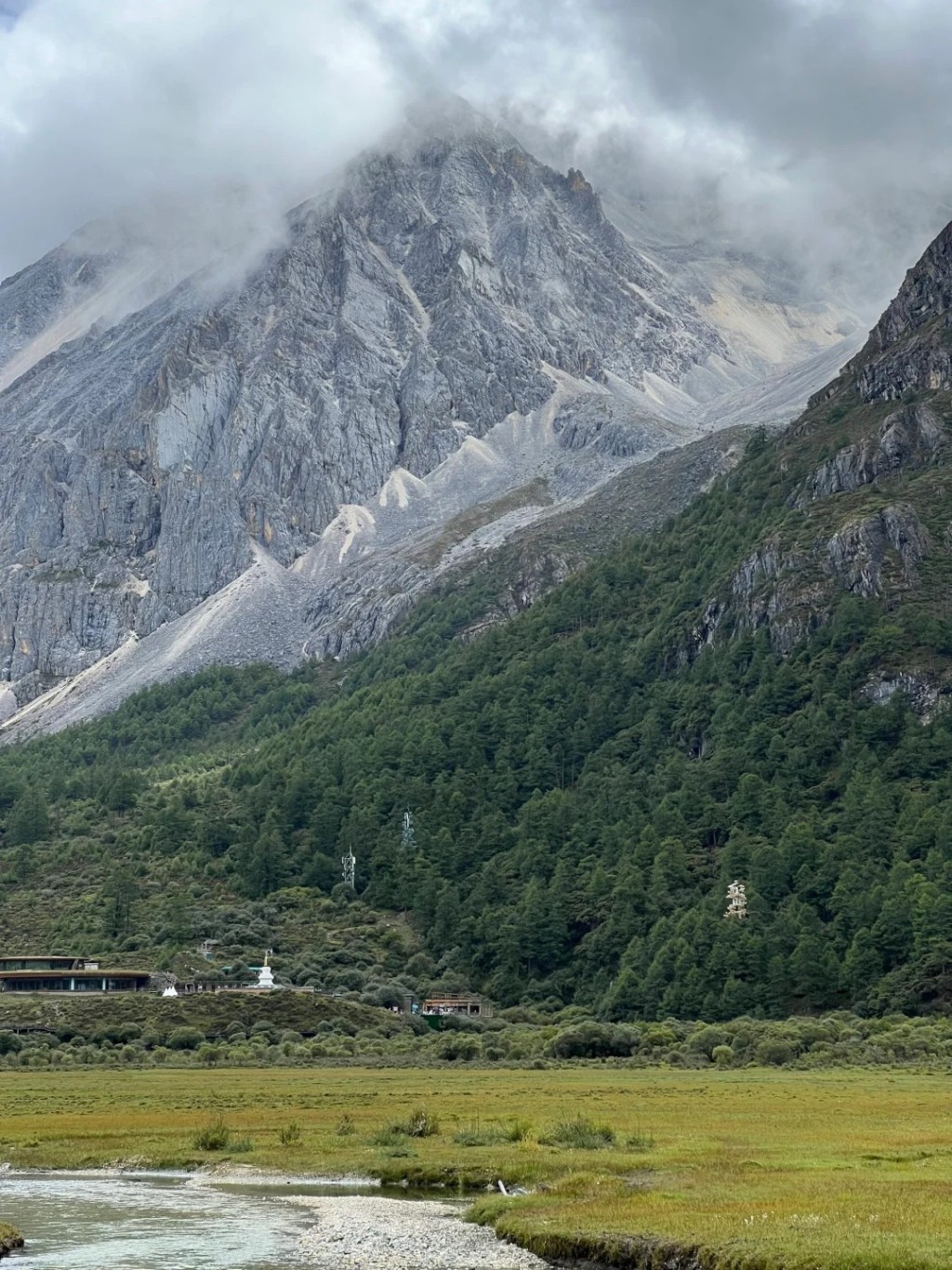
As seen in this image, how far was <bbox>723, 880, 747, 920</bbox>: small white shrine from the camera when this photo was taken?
184 meters

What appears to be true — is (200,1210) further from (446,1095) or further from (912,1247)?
(446,1095)

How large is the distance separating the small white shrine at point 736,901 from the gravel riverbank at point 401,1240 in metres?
121

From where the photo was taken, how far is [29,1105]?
99625mm

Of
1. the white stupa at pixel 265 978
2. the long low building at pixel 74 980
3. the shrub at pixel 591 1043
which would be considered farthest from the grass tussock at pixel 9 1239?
the long low building at pixel 74 980

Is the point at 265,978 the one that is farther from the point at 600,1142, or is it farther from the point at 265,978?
the point at 600,1142

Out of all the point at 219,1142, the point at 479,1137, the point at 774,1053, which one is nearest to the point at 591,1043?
the point at 774,1053

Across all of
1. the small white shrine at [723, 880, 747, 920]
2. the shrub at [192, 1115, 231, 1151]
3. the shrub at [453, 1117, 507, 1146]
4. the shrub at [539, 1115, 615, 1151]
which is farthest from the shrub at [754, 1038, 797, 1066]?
the shrub at [192, 1115, 231, 1151]

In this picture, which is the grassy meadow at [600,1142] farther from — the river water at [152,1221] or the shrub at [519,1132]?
the river water at [152,1221]

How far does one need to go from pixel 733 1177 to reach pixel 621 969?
121 metres

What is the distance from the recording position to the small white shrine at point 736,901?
183750 millimetres

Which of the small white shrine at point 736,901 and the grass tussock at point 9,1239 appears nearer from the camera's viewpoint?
the grass tussock at point 9,1239

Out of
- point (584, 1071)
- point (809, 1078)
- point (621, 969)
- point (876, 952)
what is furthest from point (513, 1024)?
point (809, 1078)

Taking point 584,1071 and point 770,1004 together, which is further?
point 770,1004

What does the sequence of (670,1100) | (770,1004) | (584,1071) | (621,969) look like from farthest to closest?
(621,969) < (770,1004) < (584,1071) < (670,1100)
